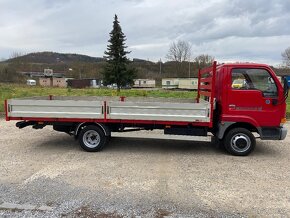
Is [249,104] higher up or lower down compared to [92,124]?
higher up

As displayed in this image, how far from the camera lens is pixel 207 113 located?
6723 millimetres

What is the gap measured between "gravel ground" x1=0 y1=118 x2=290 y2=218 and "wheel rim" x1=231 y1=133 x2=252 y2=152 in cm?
27

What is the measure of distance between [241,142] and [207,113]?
1144mm

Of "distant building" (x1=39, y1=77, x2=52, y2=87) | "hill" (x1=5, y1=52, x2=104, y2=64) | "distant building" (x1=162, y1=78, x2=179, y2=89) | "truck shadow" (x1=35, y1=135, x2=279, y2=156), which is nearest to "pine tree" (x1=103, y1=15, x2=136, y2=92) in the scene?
"distant building" (x1=162, y1=78, x2=179, y2=89)

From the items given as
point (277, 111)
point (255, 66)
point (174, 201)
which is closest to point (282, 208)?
point (174, 201)

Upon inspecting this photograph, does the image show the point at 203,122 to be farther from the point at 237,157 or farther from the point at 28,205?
the point at 28,205

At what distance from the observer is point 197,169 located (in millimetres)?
6023

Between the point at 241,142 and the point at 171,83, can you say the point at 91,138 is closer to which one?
the point at 241,142

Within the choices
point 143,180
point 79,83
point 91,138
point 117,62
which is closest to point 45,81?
point 79,83

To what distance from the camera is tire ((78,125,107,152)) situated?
23.5ft

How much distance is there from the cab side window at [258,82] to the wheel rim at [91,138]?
11.7 feet

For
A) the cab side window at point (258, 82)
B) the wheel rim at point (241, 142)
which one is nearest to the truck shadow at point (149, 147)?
the wheel rim at point (241, 142)

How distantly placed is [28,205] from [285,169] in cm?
508

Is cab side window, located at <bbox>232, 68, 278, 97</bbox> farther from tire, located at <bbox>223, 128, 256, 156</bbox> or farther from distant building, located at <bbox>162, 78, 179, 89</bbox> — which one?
distant building, located at <bbox>162, 78, 179, 89</bbox>
